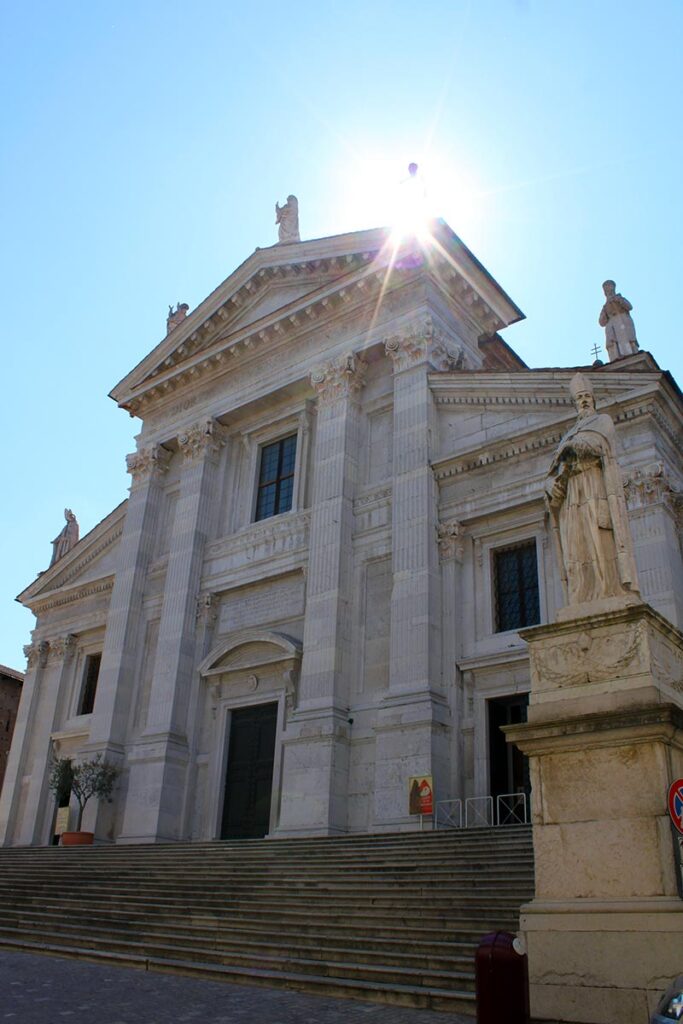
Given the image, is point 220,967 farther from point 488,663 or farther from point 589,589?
point 488,663

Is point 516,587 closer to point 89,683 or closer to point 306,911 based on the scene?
point 306,911

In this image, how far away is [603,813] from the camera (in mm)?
6965

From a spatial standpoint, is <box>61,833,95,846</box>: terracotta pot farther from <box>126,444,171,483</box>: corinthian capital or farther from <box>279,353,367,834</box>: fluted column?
<box>126,444,171,483</box>: corinthian capital

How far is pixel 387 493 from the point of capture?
2061 cm

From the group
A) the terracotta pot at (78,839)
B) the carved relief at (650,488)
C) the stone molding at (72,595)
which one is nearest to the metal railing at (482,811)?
the carved relief at (650,488)

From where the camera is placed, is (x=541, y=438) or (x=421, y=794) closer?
(x=421, y=794)

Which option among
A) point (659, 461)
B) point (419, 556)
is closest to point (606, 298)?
point (659, 461)

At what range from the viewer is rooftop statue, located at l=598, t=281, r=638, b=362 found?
19609mm

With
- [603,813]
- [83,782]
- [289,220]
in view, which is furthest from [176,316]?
[603,813]

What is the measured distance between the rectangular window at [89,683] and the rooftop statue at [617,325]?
17.6m

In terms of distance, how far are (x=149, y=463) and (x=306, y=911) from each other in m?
18.1

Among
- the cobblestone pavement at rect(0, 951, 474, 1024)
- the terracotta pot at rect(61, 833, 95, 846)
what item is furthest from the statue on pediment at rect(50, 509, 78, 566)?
the cobblestone pavement at rect(0, 951, 474, 1024)

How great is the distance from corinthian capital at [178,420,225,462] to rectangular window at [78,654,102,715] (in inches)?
282

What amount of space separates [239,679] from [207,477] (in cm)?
621
